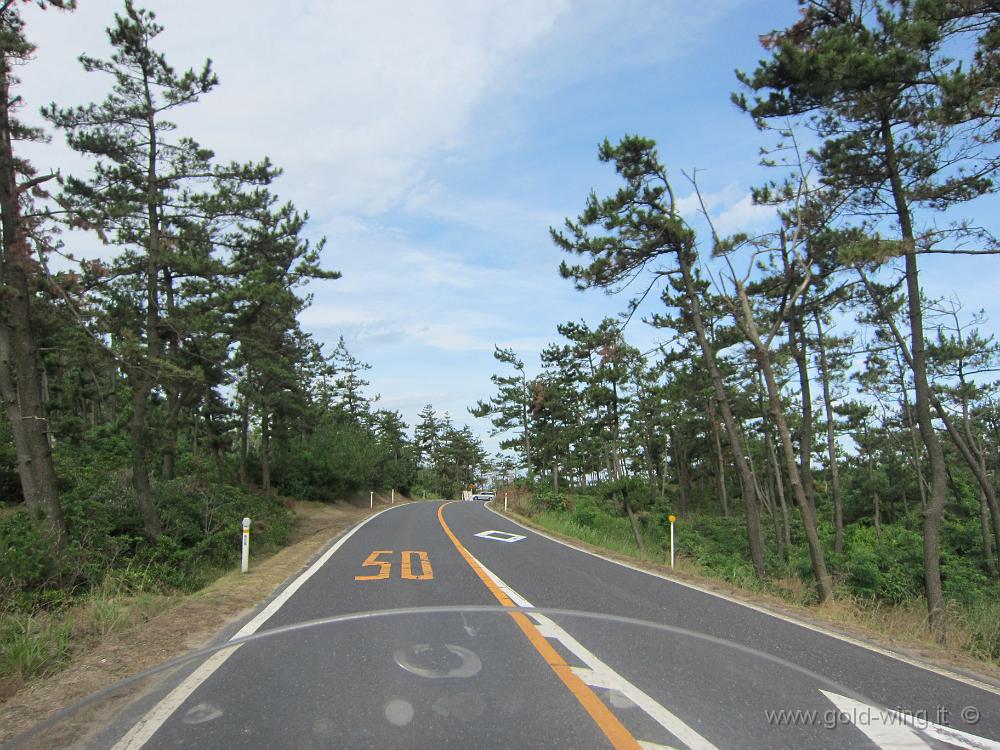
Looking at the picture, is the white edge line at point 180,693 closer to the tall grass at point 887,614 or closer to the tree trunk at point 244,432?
the tall grass at point 887,614

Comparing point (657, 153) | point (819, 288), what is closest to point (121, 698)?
point (657, 153)

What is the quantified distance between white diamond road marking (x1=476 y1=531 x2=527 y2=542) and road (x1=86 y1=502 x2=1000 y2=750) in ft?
30.8

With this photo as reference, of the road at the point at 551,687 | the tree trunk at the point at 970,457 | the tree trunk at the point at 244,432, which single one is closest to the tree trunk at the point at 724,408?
the tree trunk at the point at 970,457

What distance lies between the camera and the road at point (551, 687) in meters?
3.79

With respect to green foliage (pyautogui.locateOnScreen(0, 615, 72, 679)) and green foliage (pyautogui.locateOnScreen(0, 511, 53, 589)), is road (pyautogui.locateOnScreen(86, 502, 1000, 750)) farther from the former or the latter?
green foliage (pyautogui.locateOnScreen(0, 511, 53, 589))

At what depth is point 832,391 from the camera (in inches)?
1108

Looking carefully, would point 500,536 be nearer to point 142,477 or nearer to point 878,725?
point 142,477

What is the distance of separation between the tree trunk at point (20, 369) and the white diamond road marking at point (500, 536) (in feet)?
33.3

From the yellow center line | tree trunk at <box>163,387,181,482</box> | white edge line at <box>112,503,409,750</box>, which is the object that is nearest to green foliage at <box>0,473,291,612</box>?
tree trunk at <box>163,387,181,482</box>

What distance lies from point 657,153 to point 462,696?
14.5 metres

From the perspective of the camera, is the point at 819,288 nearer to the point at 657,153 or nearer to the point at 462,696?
the point at 657,153

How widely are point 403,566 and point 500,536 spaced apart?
7438mm

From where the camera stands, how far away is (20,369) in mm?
10508

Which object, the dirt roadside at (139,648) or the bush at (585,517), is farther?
the bush at (585,517)
